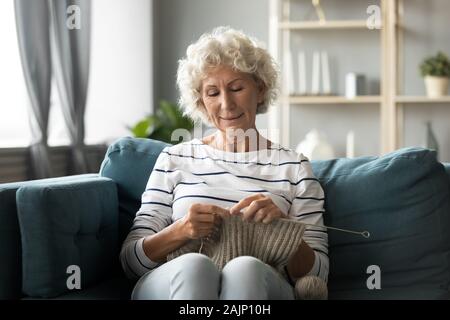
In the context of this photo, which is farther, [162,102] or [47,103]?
[162,102]

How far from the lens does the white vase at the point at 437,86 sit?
4.65 meters

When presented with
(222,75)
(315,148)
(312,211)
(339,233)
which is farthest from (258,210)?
(315,148)

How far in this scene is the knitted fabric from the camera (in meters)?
1.76

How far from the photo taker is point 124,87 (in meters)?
5.01

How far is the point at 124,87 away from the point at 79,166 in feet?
3.17

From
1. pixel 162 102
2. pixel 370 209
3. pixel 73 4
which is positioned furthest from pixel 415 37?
pixel 370 209

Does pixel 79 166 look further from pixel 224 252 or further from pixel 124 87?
pixel 224 252

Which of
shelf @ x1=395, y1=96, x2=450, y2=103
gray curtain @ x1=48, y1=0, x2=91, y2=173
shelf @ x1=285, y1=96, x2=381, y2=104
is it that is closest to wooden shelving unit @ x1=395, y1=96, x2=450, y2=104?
shelf @ x1=395, y1=96, x2=450, y2=103

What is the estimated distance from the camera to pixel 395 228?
6.39 feet

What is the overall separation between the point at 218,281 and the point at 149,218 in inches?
15.2

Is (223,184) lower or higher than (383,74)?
lower

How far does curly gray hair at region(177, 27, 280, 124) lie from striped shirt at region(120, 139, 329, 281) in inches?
6.3

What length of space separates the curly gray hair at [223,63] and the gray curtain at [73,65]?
200 cm

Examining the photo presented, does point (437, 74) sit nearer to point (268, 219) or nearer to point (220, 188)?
point (220, 188)
